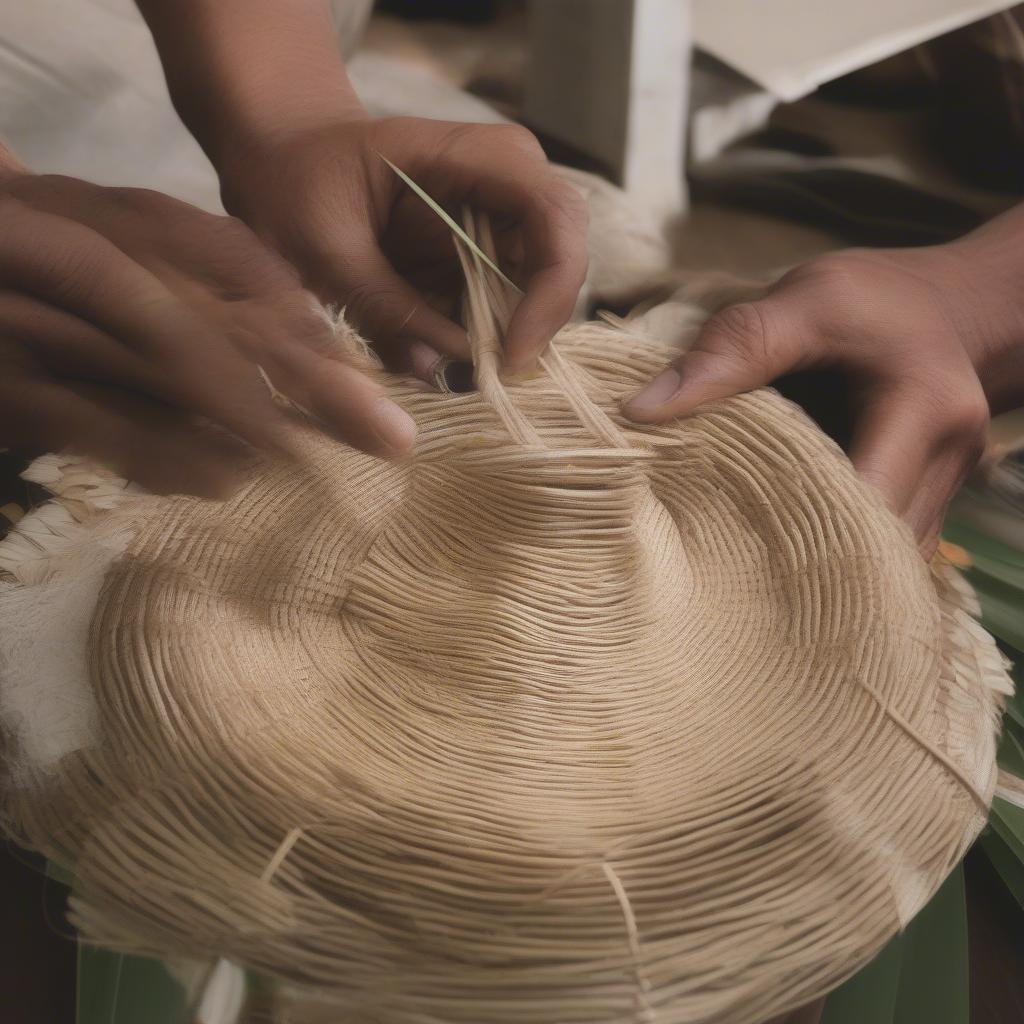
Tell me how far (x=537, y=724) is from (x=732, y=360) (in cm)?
21

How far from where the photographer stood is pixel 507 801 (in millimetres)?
352

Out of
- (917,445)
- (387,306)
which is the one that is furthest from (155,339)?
(917,445)

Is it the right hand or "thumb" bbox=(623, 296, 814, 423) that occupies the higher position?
the right hand

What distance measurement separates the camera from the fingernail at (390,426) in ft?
1.20

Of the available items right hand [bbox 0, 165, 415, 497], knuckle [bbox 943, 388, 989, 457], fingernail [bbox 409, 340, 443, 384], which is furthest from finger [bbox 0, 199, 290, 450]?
knuckle [bbox 943, 388, 989, 457]

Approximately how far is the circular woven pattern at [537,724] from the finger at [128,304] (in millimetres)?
50

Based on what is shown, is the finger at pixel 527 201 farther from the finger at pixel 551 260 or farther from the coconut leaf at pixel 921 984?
the coconut leaf at pixel 921 984

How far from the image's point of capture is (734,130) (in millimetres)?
588

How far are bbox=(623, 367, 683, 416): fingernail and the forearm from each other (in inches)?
7.5

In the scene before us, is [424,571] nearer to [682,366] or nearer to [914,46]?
[682,366]

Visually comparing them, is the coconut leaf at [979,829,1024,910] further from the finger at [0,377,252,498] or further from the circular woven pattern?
the finger at [0,377,252,498]

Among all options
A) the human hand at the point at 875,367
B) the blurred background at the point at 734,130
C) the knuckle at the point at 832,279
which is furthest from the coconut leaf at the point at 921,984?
the knuckle at the point at 832,279

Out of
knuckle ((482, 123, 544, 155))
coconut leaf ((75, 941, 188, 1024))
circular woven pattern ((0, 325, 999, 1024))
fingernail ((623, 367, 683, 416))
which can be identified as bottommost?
coconut leaf ((75, 941, 188, 1024))

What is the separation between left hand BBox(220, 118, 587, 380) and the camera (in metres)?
0.45
